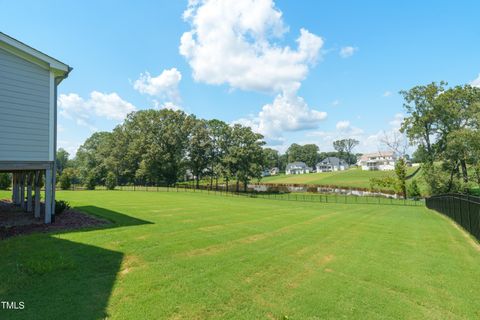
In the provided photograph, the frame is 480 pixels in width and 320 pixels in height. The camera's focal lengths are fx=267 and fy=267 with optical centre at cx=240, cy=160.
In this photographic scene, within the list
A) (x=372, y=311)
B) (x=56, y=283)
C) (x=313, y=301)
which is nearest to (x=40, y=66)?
(x=56, y=283)

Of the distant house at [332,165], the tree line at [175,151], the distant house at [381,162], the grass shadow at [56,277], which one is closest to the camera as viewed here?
the grass shadow at [56,277]

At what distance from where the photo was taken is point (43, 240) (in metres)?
6.59

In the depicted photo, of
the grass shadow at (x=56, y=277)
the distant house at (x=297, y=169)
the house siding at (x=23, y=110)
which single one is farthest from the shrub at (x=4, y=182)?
the distant house at (x=297, y=169)

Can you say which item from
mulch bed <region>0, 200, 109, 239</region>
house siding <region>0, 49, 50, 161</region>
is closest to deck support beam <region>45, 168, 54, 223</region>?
mulch bed <region>0, 200, 109, 239</region>

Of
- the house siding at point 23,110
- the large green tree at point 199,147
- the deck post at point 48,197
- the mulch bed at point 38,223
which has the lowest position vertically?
the mulch bed at point 38,223

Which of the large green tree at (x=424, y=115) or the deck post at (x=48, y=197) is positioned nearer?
the deck post at (x=48, y=197)

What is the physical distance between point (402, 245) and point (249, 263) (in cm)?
516

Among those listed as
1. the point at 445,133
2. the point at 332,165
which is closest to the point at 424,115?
the point at 445,133

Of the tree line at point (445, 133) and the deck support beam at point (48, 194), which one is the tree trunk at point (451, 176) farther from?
the deck support beam at point (48, 194)

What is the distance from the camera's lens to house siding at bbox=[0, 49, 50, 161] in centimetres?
812

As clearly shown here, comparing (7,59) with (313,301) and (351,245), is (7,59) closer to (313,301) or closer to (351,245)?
(313,301)

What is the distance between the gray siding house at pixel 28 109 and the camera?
26.7ft

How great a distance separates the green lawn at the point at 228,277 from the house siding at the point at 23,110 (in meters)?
3.07

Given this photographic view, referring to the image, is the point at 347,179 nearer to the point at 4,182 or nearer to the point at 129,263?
the point at 4,182
